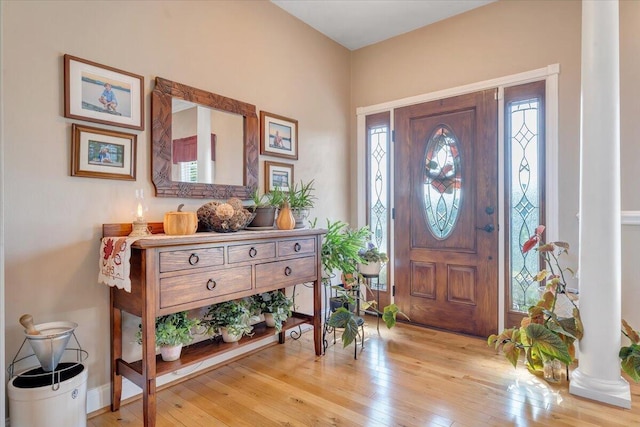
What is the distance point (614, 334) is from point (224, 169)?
8.60 ft

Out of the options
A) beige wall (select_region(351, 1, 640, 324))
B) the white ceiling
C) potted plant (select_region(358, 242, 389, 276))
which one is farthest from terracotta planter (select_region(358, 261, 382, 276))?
the white ceiling

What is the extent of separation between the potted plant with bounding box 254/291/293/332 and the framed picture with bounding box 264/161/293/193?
33.1 inches

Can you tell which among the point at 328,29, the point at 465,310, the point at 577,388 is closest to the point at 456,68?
the point at 328,29

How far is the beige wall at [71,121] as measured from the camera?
1.72 metres

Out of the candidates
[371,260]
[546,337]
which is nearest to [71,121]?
[371,260]

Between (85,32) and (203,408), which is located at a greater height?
(85,32)

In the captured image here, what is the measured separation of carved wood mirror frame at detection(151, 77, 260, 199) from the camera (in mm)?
2211

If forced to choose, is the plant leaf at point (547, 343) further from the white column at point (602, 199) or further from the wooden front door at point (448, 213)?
the wooden front door at point (448, 213)

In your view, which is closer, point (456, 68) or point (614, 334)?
point (614, 334)

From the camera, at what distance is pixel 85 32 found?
6.36ft

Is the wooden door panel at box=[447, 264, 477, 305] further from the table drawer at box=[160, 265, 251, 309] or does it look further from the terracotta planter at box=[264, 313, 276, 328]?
the table drawer at box=[160, 265, 251, 309]

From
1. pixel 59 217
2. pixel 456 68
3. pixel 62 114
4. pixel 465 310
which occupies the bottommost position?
pixel 465 310

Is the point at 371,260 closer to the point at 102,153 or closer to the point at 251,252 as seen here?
the point at 251,252

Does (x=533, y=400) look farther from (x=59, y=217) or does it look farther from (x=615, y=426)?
(x=59, y=217)
